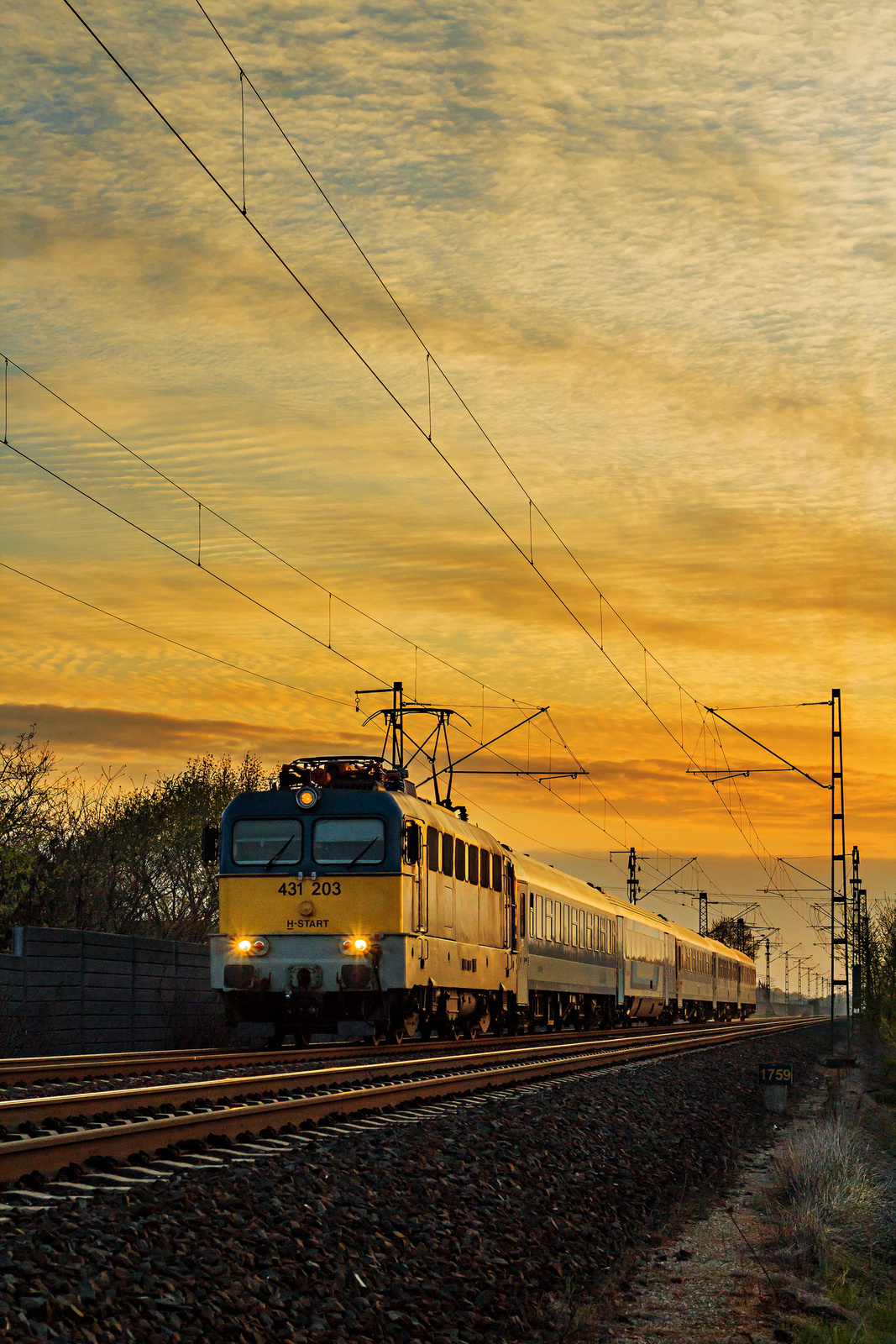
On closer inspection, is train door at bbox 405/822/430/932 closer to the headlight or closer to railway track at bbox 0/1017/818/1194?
railway track at bbox 0/1017/818/1194

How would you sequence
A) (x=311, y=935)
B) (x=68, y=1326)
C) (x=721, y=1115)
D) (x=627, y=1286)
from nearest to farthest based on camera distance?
1. (x=68, y=1326)
2. (x=627, y=1286)
3. (x=721, y=1115)
4. (x=311, y=935)

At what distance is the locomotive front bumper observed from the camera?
764 inches

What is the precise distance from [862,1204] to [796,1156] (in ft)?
5.66

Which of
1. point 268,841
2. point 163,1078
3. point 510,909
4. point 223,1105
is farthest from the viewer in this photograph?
point 510,909

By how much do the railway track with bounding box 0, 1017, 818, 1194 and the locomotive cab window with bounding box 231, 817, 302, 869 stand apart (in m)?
3.23


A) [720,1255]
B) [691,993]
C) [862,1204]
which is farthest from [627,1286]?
[691,993]

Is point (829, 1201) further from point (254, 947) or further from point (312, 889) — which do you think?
point (254, 947)

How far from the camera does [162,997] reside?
24.3m

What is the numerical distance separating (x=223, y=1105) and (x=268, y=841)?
Answer: 338 inches

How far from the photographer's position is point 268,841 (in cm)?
2042

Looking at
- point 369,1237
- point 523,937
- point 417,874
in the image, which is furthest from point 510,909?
point 369,1237

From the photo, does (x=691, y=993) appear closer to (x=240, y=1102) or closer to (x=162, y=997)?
(x=162, y=997)

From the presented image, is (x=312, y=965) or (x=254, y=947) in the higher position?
(x=254, y=947)

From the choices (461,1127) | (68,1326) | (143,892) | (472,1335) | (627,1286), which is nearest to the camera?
(68,1326)
